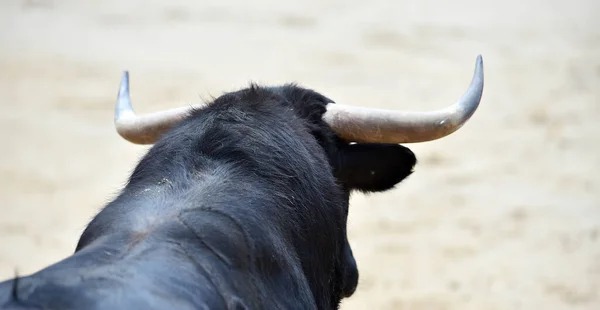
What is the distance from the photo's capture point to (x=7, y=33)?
13938 millimetres

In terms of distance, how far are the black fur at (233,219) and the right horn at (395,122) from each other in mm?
46

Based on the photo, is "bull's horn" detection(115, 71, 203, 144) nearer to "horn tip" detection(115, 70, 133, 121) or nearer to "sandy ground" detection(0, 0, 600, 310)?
"horn tip" detection(115, 70, 133, 121)

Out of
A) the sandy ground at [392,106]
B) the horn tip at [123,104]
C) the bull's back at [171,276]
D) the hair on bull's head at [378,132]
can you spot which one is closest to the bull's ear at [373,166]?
the hair on bull's head at [378,132]

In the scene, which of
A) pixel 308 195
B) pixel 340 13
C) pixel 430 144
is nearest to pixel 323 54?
pixel 340 13

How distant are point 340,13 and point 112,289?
42.6 feet

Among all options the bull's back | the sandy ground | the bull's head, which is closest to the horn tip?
the bull's head

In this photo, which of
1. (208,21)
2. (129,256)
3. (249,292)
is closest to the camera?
(129,256)

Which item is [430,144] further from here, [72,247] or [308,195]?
[308,195]

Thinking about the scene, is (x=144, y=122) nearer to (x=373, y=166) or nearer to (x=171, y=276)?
(x=373, y=166)

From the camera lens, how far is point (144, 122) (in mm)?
4277

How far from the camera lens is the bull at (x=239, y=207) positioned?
253 centimetres

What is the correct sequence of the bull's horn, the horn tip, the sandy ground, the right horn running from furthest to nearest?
the sandy ground → the horn tip → the bull's horn → the right horn

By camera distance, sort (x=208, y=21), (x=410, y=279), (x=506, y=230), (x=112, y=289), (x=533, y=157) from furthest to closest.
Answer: (x=208, y=21) → (x=533, y=157) → (x=506, y=230) → (x=410, y=279) → (x=112, y=289)

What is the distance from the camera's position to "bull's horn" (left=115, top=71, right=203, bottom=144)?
13.7 ft
